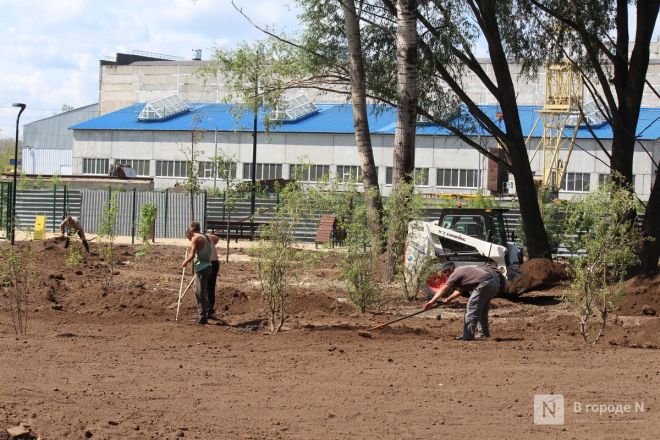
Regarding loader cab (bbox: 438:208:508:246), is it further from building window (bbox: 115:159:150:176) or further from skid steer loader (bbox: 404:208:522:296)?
building window (bbox: 115:159:150:176)

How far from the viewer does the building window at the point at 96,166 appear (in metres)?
69.2

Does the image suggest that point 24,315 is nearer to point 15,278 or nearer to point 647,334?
point 15,278

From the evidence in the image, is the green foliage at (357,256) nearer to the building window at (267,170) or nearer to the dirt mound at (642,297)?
the dirt mound at (642,297)

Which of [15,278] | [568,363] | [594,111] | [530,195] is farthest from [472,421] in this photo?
[594,111]

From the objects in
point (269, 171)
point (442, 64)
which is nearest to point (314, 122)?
point (269, 171)

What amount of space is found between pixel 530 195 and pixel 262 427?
16.3m

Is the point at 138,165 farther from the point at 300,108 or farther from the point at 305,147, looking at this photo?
the point at 305,147

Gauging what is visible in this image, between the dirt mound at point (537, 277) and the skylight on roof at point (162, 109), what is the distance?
165 feet

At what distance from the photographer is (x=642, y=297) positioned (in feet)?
64.7

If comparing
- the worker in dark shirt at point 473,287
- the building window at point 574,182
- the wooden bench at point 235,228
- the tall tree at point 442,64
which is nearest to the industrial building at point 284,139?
the building window at point 574,182

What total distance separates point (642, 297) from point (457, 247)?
3736 mm

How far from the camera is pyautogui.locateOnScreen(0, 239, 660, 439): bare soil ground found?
8.77 meters

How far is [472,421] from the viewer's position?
891 centimetres

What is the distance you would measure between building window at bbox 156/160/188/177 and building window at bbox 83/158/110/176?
13.5 ft
